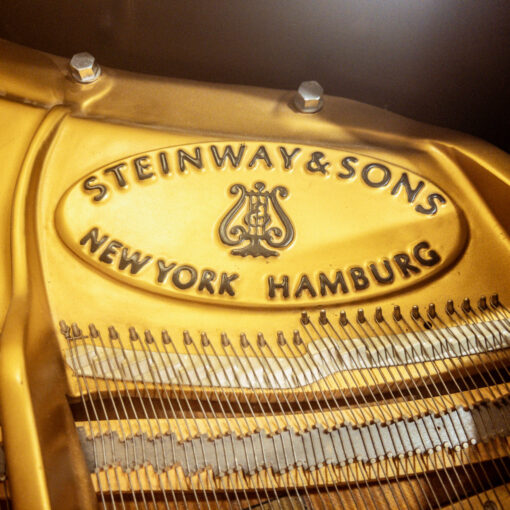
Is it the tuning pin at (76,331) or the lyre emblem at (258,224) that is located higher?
the lyre emblem at (258,224)

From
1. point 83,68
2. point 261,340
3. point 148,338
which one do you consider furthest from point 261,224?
point 83,68

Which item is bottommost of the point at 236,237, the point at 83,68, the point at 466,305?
the point at 466,305

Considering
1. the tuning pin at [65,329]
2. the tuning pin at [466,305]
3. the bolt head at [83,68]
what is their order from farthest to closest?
the bolt head at [83,68] → the tuning pin at [466,305] → the tuning pin at [65,329]

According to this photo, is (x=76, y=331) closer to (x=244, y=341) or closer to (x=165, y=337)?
(x=165, y=337)

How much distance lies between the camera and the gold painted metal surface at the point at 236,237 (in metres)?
1.49

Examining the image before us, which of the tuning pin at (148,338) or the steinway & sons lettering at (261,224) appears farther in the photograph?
the steinway & sons lettering at (261,224)

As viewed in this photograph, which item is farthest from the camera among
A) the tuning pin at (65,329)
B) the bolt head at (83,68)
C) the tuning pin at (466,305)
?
the bolt head at (83,68)

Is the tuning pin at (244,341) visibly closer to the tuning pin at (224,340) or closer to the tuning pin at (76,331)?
the tuning pin at (224,340)

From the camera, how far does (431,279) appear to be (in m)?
1.67

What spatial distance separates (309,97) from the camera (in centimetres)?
181

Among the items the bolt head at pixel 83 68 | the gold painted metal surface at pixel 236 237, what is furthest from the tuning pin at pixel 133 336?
the bolt head at pixel 83 68

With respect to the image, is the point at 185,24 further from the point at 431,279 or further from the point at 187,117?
the point at 431,279

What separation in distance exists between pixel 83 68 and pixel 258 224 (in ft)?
2.27

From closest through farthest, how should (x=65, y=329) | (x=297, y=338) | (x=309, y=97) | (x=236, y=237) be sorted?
(x=65, y=329), (x=297, y=338), (x=236, y=237), (x=309, y=97)
